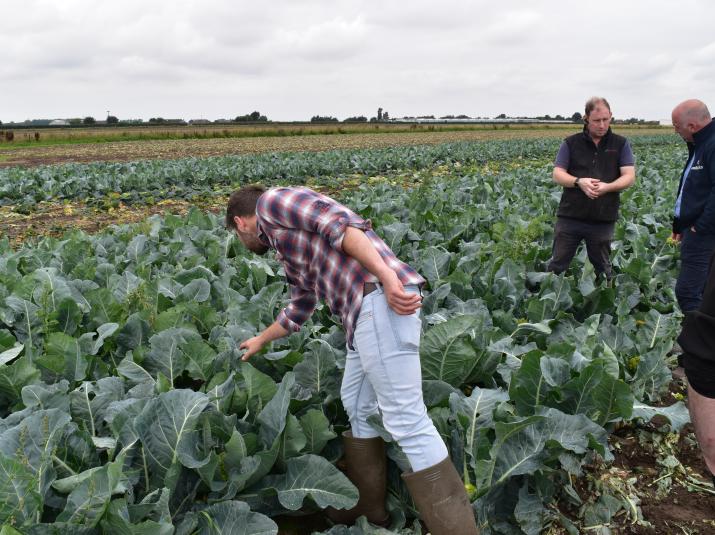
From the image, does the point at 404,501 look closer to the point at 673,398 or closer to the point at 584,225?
the point at 673,398

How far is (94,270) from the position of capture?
445 centimetres

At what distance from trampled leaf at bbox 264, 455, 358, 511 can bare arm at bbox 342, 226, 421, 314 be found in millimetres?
758

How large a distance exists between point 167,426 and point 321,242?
36.0 inches

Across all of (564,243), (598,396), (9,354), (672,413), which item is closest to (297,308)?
(598,396)

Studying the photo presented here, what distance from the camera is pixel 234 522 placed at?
2139mm

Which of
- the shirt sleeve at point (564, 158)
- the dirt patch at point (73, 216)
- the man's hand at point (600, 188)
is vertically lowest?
the dirt patch at point (73, 216)

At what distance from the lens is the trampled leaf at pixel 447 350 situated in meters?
2.88

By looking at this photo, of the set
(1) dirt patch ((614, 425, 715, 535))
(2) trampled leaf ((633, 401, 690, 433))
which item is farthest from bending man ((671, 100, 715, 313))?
(2) trampled leaf ((633, 401, 690, 433))

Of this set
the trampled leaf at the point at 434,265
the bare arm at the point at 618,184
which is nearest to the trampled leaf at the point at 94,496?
the trampled leaf at the point at 434,265

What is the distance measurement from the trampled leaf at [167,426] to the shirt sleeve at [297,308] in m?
0.54

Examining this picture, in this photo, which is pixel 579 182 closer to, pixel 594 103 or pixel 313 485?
pixel 594 103

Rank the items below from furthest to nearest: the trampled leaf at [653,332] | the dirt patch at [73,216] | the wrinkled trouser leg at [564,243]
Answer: the dirt patch at [73,216], the wrinkled trouser leg at [564,243], the trampled leaf at [653,332]

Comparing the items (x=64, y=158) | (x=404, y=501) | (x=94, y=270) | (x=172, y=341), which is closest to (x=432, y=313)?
(x=404, y=501)

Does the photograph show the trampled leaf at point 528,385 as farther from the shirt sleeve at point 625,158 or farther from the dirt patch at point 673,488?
the shirt sleeve at point 625,158
